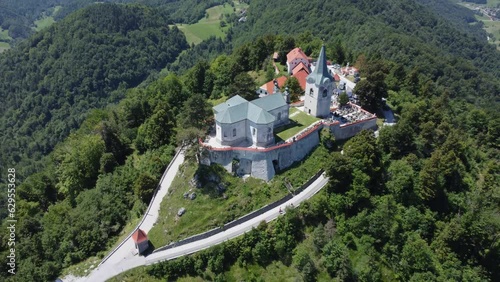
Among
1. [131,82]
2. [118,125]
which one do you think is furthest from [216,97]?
[131,82]

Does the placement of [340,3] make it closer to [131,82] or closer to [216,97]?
[131,82]

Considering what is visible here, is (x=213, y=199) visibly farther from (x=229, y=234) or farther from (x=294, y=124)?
(x=294, y=124)

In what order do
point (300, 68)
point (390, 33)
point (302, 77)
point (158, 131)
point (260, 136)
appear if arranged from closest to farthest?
1. point (260, 136)
2. point (158, 131)
3. point (302, 77)
4. point (300, 68)
5. point (390, 33)

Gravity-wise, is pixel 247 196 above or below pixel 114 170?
above

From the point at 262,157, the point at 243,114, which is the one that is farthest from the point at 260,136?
the point at 243,114

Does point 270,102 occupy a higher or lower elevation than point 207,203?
higher

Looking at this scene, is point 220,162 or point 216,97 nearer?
point 220,162

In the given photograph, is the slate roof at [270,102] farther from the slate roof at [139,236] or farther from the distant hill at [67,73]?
the distant hill at [67,73]
